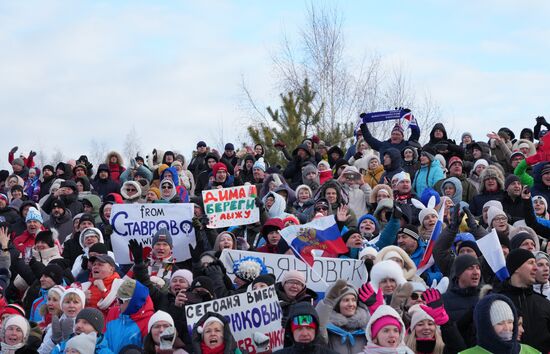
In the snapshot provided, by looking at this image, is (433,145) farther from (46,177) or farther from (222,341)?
(222,341)

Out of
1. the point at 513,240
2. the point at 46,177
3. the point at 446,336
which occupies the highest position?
the point at 46,177

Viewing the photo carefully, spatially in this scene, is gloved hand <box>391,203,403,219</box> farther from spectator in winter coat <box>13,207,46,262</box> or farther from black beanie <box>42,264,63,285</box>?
spectator in winter coat <box>13,207,46,262</box>

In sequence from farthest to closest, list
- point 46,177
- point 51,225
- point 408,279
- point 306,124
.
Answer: point 306,124 → point 46,177 → point 51,225 → point 408,279

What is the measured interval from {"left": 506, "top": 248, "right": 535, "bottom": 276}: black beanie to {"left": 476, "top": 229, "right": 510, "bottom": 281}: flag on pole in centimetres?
27

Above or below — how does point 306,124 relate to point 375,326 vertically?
above

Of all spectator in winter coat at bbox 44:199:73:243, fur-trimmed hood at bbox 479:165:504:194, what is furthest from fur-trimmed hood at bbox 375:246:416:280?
spectator in winter coat at bbox 44:199:73:243

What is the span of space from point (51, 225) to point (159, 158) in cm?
612

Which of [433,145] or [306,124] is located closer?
[433,145]

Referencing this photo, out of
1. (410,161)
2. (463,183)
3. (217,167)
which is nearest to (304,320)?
(463,183)

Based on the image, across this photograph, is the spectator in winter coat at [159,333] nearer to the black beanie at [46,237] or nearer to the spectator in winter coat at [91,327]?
the spectator in winter coat at [91,327]

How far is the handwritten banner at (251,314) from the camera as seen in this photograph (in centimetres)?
998

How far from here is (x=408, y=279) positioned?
1059 cm

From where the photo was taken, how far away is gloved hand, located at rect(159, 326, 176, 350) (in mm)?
9672

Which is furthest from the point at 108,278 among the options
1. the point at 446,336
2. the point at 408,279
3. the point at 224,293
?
the point at 446,336
